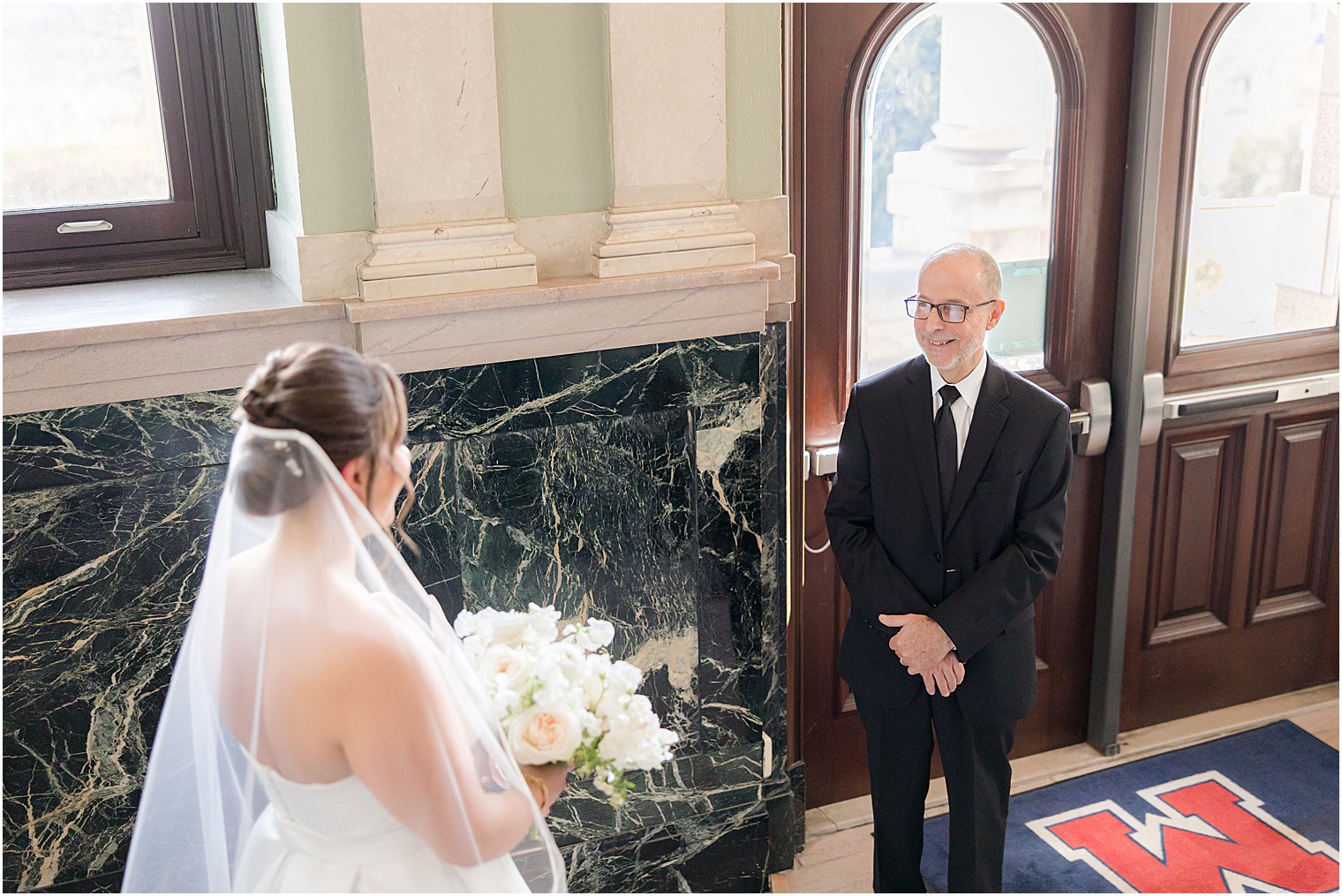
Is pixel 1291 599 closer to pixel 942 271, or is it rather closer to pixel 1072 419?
pixel 1072 419

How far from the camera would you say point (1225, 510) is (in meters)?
4.18

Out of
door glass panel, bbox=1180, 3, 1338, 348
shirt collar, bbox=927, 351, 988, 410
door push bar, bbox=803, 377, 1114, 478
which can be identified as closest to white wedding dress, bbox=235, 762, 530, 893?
shirt collar, bbox=927, 351, 988, 410

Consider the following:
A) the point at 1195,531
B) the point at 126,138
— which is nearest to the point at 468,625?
the point at 126,138

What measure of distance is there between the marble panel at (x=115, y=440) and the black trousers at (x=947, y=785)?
1.73 metres

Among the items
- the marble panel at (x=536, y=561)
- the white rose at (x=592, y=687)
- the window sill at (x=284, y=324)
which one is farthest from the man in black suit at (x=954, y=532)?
the white rose at (x=592, y=687)

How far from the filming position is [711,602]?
10.9ft

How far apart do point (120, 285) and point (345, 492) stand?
1.51m

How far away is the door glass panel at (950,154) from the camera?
347 centimetres

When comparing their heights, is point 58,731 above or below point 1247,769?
above

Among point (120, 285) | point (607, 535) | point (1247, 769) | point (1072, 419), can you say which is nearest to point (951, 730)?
point (607, 535)

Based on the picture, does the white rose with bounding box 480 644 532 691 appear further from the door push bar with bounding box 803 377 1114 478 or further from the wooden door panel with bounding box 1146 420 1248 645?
the wooden door panel with bounding box 1146 420 1248 645

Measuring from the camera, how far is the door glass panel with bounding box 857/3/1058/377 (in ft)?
11.4

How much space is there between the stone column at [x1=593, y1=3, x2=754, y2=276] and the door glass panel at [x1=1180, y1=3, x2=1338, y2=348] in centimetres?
172

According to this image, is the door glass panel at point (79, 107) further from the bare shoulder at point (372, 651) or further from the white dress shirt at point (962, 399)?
the white dress shirt at point (962, 399)
